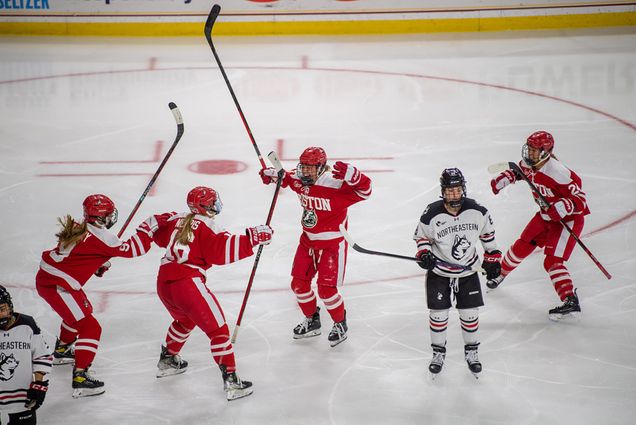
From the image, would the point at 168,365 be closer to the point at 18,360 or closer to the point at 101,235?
the point at 101,235

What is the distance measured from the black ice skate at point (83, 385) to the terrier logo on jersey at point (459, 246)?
6.65 ft

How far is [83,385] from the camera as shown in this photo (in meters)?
5.11

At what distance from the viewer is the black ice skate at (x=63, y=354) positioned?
5.48 meters

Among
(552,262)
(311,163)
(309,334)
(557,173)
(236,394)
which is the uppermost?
(311,163)

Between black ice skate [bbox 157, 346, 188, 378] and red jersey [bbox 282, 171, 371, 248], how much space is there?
1.04 meters

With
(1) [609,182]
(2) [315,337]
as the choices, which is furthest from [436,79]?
(2) [315,337]

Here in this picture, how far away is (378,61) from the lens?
13.1 metres

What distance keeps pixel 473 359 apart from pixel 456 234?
71 centimetres

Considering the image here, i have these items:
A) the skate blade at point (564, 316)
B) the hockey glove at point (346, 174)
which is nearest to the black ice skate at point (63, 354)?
the hockey glove at point (346, 174)

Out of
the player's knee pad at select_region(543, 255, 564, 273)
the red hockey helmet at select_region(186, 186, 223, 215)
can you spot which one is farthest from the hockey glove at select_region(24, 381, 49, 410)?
the player's knee pad at select_region(543, 255, 564, 273)

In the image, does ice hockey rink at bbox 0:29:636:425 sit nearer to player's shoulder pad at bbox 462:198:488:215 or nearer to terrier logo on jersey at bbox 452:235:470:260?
terrier logo on jersey at bbox 452:235:470:260

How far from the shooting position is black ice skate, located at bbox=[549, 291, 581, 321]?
596 centimetres

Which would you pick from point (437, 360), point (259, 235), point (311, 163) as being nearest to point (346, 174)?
point (311, 163)

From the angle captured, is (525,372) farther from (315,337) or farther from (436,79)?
(436,79)
